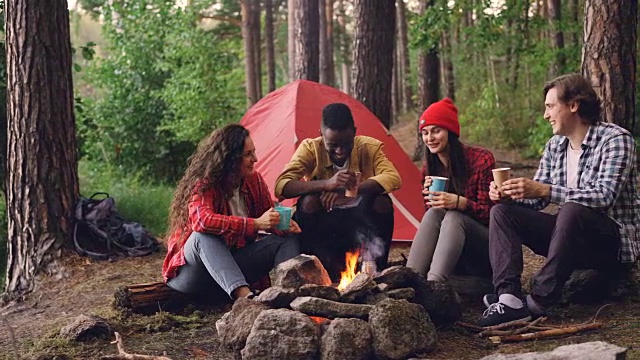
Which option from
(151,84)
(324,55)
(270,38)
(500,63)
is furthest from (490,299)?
(324,55)

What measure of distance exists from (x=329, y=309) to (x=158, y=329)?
1166 millimetres

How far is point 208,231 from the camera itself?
420 cm

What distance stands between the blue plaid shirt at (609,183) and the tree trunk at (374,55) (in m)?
4.56

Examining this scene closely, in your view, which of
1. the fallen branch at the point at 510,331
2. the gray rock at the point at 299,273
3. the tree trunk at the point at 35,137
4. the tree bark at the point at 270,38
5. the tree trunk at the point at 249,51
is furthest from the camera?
the tree bark at the point at 270,38

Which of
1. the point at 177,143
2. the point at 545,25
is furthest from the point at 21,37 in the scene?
the point at 545,25

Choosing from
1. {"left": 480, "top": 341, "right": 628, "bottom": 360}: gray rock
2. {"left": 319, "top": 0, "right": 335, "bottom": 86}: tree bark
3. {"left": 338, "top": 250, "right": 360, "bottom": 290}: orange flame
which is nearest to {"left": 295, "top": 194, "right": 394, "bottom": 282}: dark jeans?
{"left": 338, "top": 250, "right": 360, "bottom": 290}: orange flame

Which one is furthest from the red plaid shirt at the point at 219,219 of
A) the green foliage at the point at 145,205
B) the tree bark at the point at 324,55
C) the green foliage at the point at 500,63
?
the tree bark at the point at 324,55

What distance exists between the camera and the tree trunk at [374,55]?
28.2ft

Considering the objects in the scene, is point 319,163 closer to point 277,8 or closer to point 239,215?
point 239,215

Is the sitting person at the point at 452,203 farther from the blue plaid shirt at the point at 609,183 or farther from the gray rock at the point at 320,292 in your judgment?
the gray rock at the point at 320,292

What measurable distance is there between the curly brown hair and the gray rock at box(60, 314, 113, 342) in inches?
28.2

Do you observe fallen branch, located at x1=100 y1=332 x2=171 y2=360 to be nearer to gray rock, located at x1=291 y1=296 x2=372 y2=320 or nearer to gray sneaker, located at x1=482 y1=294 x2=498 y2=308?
gray rock, located at x1=291 y1=296 x2=372 y2=320

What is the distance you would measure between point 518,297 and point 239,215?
5.27 feet

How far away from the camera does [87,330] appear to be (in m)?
4.02
